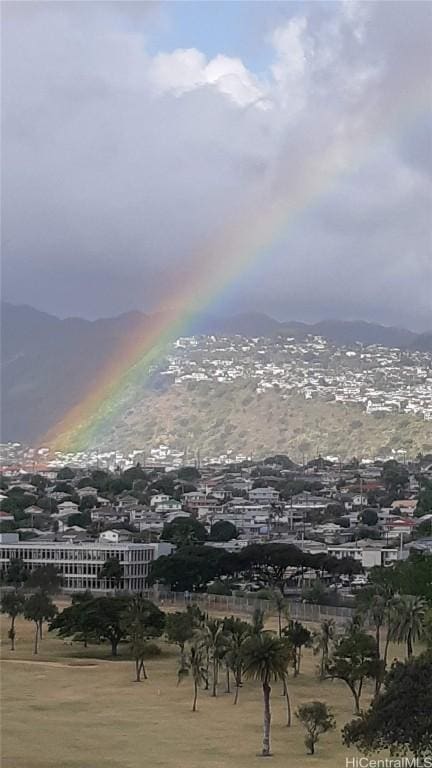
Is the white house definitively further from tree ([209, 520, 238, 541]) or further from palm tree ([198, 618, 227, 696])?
palm tree ([198, 618, 227, 696])

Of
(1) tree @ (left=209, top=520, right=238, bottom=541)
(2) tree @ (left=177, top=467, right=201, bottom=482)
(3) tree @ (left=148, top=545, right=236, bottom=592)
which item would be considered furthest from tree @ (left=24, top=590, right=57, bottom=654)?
(2) tree @ (left=177, top=467, right=201, bottom=482)

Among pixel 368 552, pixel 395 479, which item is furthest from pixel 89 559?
pixel 395 479

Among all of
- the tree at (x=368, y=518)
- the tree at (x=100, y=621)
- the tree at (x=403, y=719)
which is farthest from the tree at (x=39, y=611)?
the tree at (x=368, y=518)

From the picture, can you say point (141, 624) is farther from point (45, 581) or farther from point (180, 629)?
point (45, 581)

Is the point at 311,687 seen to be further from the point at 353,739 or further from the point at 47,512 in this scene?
the point at 47,512

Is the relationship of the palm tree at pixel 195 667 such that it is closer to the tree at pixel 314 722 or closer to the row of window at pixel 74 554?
the tree at pixel 314 722
